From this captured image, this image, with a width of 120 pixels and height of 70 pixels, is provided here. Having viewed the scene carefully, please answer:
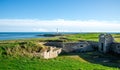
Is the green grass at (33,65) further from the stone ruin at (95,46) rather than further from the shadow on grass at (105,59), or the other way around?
the stone ruin at (95,46)

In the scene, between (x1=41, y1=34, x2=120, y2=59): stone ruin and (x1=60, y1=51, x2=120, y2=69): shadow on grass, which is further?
(x1=41, y1=34, x2=120, y2=59): stone ruin

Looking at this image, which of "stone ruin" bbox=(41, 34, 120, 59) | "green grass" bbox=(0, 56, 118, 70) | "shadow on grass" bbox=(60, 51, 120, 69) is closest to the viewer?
"green grass" bbox=(0, 56, 118, 70)

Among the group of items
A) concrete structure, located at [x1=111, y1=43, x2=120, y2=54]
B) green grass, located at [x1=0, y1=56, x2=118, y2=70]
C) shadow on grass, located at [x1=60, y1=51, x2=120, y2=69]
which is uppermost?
concrete structure, located at [x1=111, y1=43, x2=120, y2=54]

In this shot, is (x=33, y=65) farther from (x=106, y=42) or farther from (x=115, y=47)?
(x=106, y=42)

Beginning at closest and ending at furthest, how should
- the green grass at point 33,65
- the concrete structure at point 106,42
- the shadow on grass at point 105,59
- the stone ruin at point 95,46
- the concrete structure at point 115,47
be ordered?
1. the green grass at point 33,65
2. the shadow on grass at point 105,59
3. the concrete structure at point 115,47
4. the stone ruin at point 95,46
5. the concrete structure at point 106,42

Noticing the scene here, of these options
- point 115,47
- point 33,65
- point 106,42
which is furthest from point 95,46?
point 33,65

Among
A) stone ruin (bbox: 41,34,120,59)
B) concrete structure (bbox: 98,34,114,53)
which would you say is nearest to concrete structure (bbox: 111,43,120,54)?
stone ruin (bbox: 41,34,120,59)

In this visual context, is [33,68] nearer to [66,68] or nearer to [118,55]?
[66,68]

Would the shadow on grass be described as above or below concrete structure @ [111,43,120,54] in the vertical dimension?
below

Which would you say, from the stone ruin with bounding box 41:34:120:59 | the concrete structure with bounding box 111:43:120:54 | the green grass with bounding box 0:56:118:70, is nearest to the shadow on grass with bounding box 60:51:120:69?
the concrete structure with bounding box 111:43:120:54

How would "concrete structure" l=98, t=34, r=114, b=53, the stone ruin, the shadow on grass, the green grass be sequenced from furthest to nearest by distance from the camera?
1. "concrete structure" l=98, t=34, r=114, b=53
2. the stone ruin
3. the shadow on grass
4. the green grass

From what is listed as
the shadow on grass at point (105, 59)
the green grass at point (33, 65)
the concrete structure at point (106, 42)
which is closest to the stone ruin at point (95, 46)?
the concrete structure at point (106, 42)

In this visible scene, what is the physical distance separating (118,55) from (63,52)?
10039 millimetres

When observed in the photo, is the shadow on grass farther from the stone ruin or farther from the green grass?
the green grass
